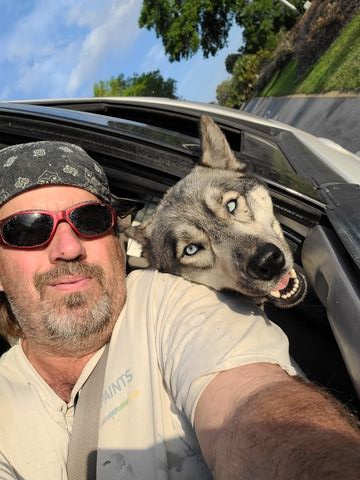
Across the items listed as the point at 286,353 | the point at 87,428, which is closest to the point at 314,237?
the point at 286,353

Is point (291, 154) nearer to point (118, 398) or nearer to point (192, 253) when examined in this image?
point (192, 253)

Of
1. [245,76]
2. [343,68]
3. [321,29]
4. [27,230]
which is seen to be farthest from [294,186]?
[245,76]

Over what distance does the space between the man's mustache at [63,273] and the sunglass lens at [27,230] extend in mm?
187

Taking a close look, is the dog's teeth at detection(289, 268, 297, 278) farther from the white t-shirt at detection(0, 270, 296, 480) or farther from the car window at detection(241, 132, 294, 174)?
the car window at detection(241, 132, 294, 174)

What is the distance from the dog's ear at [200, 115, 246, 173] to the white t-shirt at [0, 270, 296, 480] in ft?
3.99

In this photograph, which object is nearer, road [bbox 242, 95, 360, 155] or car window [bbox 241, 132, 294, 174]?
car window [bbox 241, 132, 294, 174]

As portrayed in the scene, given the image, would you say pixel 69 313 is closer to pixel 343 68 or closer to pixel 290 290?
pixel 290 290

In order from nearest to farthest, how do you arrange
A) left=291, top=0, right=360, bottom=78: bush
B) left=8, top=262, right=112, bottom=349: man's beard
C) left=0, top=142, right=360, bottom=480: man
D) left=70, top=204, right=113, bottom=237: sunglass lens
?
1. left=0, top=142, right=360, bottom=480: man
2. left=8, top=262, right=112, bottom=349: man's beard
3. left=70, top=204, right=113, bottom=237: sunglass lens
4. left=291, top=0, right=360, bottom=78: bush

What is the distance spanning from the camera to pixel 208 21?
→ 47188 mm

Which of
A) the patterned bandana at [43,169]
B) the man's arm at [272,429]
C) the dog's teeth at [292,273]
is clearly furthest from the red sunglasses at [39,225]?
the man's arm at [272,429]

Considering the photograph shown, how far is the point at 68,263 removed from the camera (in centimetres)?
266

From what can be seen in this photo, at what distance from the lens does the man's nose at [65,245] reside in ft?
8.66

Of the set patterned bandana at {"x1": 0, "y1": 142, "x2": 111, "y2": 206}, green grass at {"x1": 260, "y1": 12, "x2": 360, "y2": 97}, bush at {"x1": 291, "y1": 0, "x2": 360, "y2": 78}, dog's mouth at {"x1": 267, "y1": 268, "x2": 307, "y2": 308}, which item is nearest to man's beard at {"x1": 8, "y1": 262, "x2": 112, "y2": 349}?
patterned bandana at {"x1": 0, "y1": 142, "x2": 111, "y2": 206}

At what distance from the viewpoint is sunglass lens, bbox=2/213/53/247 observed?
264cm
